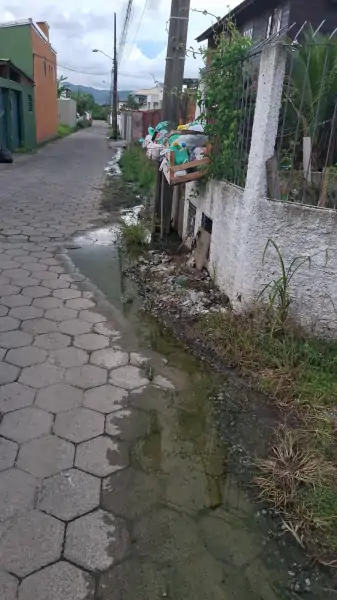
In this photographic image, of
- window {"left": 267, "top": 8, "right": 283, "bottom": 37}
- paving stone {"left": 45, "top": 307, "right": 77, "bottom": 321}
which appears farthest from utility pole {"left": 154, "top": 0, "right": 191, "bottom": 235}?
window {"left": 267, "top": 8, "right": 283, "bottom": 37}

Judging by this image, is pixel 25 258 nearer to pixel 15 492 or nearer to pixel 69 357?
Result: pixel 69 357

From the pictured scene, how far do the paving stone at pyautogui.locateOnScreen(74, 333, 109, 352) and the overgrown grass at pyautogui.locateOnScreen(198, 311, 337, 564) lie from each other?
2.72 ft

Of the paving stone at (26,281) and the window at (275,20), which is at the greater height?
the window at (275,20)

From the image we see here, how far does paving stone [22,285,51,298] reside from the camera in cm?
419

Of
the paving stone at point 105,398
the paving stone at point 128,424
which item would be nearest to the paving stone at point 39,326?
the paving stone at point 105,398

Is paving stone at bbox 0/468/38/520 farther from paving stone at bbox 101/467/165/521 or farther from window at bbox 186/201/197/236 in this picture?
window at bbox 186/201/197/236

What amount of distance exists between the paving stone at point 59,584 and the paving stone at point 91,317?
2.28 metres

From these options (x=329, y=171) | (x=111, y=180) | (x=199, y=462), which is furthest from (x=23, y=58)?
(x=199, y=462)

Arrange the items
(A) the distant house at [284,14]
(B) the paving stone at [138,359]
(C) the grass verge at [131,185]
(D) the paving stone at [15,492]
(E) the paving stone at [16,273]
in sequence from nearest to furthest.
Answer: (D) the paving stone at [15,492], (B) the paving stone at [138,359], (E) the paving stone at [16,273], (A) the distant house at [284,14], (C) the grass verge at [131,185]

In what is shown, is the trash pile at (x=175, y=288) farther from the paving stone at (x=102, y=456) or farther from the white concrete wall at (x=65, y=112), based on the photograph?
the white concrete wall at (x=65, y=112)

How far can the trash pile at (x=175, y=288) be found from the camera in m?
3.95

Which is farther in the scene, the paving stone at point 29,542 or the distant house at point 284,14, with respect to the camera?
the distant house at point 284,14

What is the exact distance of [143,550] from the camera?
5.84ft

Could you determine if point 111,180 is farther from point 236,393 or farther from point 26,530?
point 26,530
